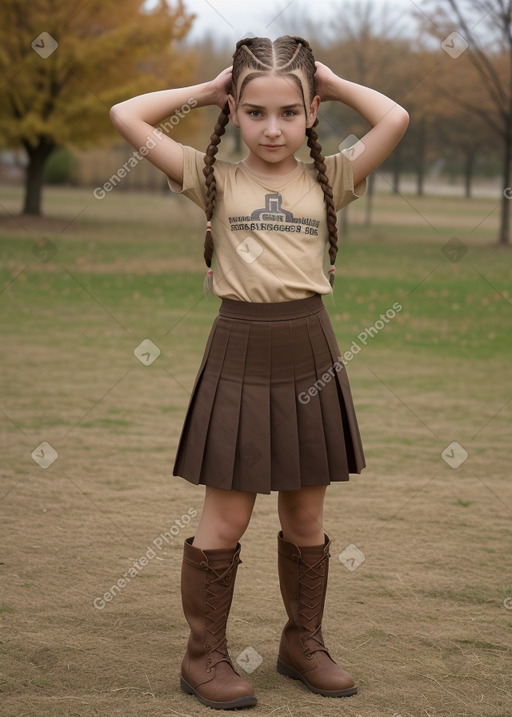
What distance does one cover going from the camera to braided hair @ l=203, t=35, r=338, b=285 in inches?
119

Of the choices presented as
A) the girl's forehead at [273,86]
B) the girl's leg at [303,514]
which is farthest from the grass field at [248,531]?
the girl's forehead at [273,86]

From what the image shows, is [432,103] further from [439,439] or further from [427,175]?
[427,175]

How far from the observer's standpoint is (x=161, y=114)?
3223 millimetres

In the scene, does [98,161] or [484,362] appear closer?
[484,362]

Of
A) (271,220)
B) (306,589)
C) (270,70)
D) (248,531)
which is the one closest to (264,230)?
(271,220)

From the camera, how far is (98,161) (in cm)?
5147

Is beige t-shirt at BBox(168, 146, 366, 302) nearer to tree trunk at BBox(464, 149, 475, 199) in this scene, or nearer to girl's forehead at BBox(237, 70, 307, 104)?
girl's forehead at BBox(237, 70, 307, 104)

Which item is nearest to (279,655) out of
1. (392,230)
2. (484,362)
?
(484,362)

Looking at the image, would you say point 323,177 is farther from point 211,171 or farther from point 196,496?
point 196,496

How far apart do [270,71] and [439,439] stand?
13.7 ft

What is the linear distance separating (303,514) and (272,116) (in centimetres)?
125

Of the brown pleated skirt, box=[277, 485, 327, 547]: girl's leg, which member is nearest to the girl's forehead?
the brown pleated skirt

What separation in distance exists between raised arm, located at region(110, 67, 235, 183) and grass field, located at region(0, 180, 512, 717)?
1675 mm

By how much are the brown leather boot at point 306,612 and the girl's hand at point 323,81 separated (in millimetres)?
1450
